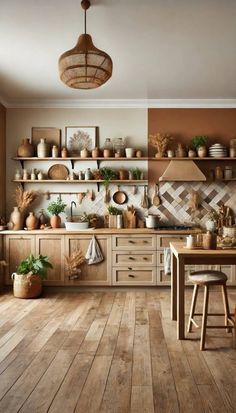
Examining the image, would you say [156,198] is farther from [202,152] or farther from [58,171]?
[58,171]

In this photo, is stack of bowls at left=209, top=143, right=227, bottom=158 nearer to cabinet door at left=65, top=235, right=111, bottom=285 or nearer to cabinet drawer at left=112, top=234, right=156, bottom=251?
cabinet drawer at left=112, top=234, right=156, bottom=251

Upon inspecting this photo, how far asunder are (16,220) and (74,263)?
3.66ft

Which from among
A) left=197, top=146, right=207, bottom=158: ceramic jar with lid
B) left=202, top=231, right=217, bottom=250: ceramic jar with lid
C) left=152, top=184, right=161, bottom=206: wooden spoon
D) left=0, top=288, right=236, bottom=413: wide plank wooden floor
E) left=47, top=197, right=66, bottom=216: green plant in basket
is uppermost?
left=197, top=146, right=207, bottom=158: ceramic jar with lid

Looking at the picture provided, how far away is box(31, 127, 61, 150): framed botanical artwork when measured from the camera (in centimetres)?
591

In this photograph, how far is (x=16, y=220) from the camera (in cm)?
559

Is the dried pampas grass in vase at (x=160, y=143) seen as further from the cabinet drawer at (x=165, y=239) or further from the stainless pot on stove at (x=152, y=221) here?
the cabinet drawer at (x=165, y=239)

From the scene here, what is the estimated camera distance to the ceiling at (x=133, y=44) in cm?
320

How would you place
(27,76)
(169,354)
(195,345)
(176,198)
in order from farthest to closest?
(176,198) → (27,76) → (195,345) → (169,354)

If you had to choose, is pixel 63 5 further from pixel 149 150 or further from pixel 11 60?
pixel 149 150

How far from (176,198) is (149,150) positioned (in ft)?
2.79

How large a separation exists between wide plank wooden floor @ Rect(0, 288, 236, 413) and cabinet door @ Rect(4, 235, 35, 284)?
92cm

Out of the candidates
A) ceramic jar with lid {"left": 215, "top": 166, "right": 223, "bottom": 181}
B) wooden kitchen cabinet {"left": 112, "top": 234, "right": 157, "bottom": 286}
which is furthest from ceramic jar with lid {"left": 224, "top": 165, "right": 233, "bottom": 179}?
wooden kitchen cabinet {"left": 112, "top": 234, "right": 157, "bottom": 286}

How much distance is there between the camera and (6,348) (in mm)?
3205

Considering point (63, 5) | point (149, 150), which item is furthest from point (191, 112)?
point (63, 5)
